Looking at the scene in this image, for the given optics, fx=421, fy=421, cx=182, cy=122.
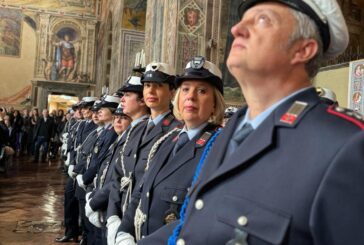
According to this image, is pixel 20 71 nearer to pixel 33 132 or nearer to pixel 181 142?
pixel 33 132

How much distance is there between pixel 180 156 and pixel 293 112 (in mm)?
1303

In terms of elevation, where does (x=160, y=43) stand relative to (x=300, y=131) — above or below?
above

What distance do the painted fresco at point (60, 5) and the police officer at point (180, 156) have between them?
78.8ft

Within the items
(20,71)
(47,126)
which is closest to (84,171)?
(47,126)

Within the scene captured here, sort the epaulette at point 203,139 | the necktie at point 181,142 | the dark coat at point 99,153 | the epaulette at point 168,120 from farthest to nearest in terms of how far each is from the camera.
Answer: the dark coat at point 99,153
the epaulette at point 168,120
the necktie at point 181,142
the epaulette at point 203,139

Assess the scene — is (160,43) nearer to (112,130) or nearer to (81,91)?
(112,130)

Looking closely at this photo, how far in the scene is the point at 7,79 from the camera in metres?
24.4

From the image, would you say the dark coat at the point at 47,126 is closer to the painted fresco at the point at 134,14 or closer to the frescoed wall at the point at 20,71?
the painted fresco at the point at 134,14

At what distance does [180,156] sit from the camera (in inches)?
103

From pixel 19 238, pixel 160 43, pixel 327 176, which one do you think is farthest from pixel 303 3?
pixel 160 43

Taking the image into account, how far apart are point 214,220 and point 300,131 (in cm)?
41

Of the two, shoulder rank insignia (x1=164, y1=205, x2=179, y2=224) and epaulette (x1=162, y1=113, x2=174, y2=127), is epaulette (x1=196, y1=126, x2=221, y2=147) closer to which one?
shoulder rank insignia (x1=164, y1=205, x2=179, y2=224)

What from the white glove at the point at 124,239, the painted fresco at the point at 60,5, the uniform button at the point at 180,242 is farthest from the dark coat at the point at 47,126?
the uniform button at the point at 180,242

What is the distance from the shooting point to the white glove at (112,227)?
10.4 ft
